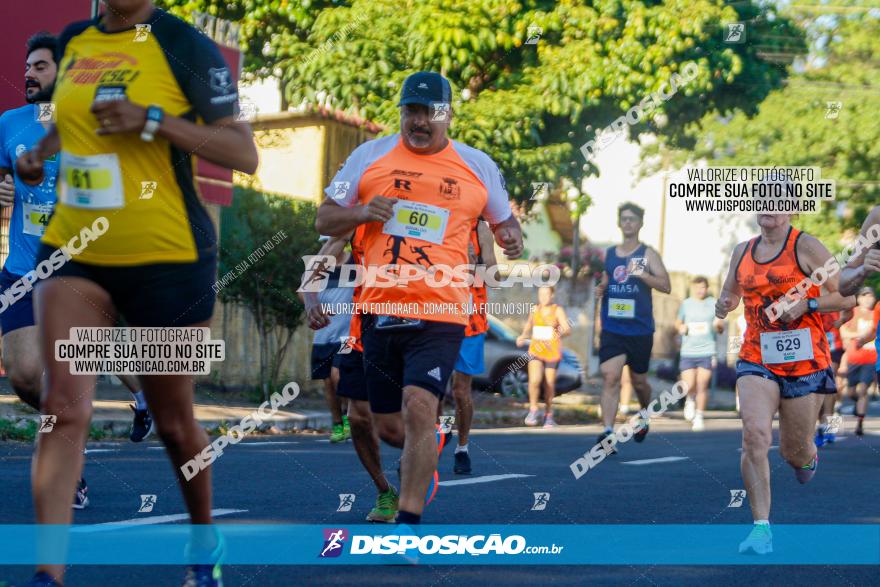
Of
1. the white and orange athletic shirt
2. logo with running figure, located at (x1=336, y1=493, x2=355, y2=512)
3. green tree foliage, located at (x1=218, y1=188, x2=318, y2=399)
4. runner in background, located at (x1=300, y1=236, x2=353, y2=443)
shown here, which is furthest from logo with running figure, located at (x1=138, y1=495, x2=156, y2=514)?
green tree foliage, located at (x1=218, y1=188, x2=318, y2=399)

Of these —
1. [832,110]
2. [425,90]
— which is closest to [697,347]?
[425,90]

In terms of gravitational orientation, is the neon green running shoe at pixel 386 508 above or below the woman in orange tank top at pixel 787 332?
below

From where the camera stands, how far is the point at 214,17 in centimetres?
2050

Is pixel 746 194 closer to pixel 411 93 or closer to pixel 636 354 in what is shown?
pixel 636 354

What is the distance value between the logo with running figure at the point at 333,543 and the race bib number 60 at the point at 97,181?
7.35ft

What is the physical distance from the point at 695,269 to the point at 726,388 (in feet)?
51.1

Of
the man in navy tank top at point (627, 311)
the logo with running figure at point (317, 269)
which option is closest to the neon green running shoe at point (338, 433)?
the man in navy tank top at point (627, 311)

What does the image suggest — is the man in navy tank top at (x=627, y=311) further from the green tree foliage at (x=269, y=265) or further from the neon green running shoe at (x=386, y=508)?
the neon green running shoe at (x=386, y=508)

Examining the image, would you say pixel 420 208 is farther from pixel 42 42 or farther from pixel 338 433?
pixel 338 433

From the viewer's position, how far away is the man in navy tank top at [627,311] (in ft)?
41.5


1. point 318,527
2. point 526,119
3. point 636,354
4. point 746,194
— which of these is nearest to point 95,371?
point 318,527

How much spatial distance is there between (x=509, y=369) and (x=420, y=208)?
16254 mm

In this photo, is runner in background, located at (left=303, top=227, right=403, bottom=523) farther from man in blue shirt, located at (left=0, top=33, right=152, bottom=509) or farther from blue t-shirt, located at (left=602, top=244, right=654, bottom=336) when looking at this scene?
blue t-shirt, located at (left=602, top=244, right=654, bottom=336)

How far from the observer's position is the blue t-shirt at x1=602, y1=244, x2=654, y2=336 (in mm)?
12750
